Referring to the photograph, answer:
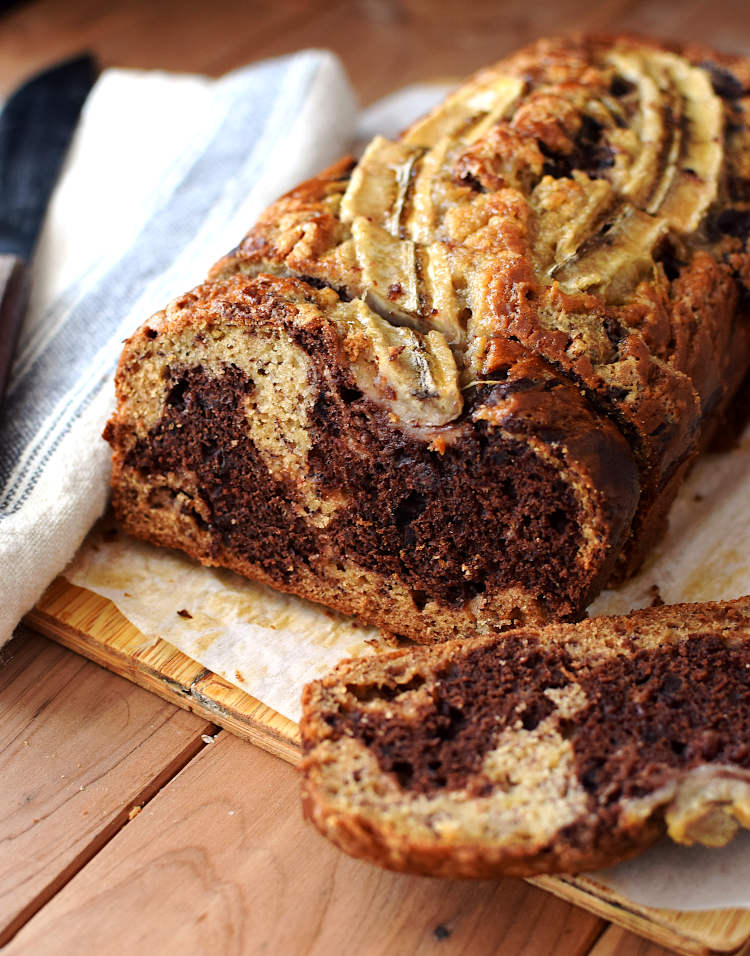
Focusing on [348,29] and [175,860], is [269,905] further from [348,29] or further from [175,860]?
[348,29]

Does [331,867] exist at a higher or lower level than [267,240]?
lower

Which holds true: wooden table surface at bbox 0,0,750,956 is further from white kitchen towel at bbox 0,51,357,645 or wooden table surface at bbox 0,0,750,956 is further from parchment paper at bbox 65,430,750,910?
white kitchen towel at bbox 0,51,357,645

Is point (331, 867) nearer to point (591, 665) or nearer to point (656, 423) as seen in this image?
point (591, 665)

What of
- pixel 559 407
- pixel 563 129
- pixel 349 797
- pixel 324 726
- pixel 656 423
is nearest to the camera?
pixel 349 797

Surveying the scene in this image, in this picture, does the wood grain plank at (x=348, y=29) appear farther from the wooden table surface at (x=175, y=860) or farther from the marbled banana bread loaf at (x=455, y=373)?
the wooden table surface at (x=175, y=860)

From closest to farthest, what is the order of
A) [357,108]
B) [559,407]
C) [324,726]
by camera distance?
1. [324,726]
2. [559,407]
3. [357,108]

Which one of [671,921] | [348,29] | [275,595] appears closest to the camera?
[671,921]

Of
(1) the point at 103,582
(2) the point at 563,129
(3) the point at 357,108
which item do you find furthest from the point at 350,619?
Answer: (3) the point at 357,108

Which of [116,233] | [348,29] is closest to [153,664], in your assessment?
[116,233]
